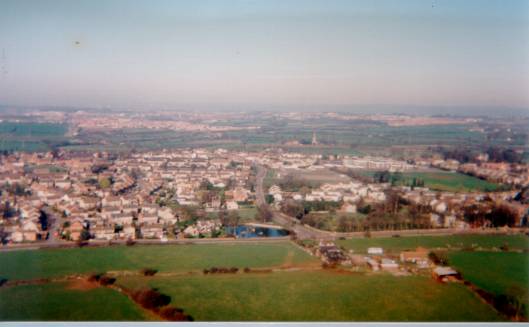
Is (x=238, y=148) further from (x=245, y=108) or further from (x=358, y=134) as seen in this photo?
(x=358, y=134)

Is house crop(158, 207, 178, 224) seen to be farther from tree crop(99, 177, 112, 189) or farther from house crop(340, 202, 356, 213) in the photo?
house crop(340, 202, 356, 213)

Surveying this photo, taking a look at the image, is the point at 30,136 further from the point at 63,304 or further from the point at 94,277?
the point at 63,304

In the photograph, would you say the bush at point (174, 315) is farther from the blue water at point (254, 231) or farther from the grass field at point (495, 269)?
the grass field at point (495, 269)

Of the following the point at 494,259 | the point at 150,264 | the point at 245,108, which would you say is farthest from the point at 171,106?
the point at 494,259

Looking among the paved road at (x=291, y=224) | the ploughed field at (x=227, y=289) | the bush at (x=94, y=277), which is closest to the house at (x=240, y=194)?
the paved road at (x=291, y=224)

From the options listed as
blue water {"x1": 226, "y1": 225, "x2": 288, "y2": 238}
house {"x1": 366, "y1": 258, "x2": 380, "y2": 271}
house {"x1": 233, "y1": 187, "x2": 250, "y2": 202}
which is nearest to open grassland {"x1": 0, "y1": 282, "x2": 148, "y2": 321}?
blue water {"x1": 226, "y1": 225, "x2": 288, "y2": 238}

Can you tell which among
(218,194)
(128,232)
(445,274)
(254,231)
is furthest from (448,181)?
(128,232)
